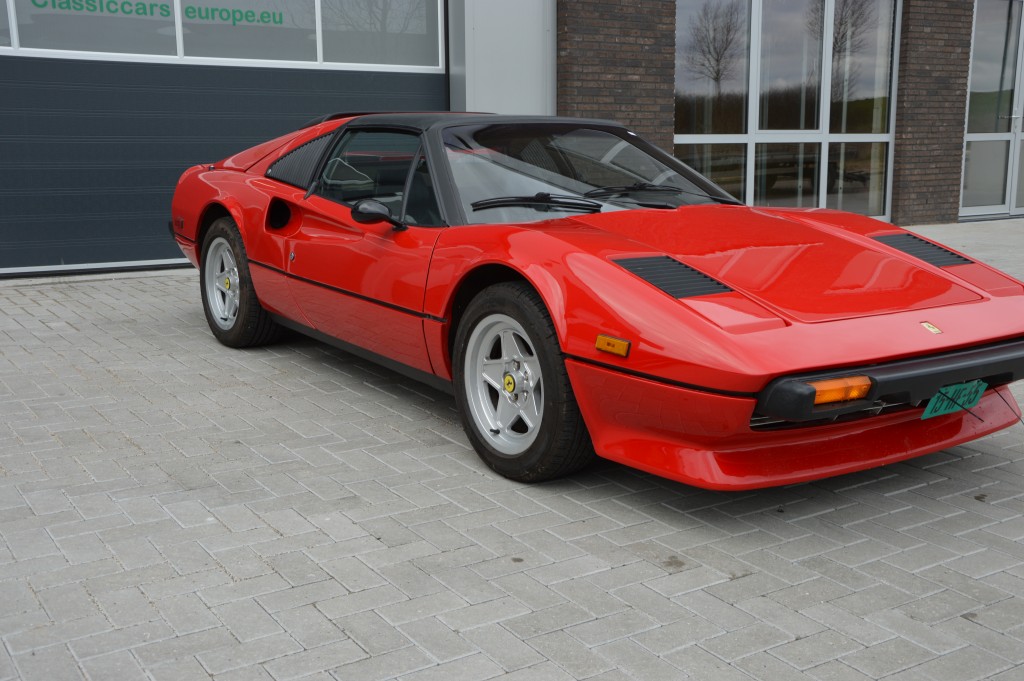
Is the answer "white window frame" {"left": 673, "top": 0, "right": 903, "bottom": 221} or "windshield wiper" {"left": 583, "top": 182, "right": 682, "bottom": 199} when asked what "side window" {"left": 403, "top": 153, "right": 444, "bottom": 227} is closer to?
"windshield wiper" {"left": 583, "top": 182, "right": 682, "bottom": 199}

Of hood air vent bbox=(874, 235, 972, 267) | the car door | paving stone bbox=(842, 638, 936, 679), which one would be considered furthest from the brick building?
paving stone bbox=(842, 638, 936, 679)

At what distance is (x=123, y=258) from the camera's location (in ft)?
28.5

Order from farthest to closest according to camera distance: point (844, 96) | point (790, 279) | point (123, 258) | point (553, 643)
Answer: point (844, 96) < point (123, 258) < point (790, 279) < point (553, 643)

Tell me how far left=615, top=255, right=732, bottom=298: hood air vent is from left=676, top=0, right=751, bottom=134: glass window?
820cm

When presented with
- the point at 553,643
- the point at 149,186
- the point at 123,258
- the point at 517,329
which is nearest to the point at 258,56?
the point at 149,186

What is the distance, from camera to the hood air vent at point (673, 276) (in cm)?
314

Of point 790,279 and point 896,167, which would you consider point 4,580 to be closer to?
point 790,279

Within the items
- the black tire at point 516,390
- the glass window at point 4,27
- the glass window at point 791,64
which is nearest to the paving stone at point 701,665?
the black tire at point 516,390

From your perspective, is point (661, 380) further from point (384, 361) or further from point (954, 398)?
point (384, 361)

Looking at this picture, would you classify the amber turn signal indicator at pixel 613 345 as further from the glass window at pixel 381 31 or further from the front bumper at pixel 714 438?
the glass window at pixel 381 31

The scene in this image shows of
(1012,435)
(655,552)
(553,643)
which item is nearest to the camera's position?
(553,643)

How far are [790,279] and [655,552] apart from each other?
3.43 ft

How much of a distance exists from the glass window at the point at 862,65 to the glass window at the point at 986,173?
1787 millimetres

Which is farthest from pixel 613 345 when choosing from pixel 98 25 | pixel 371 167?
pixel 98 25
